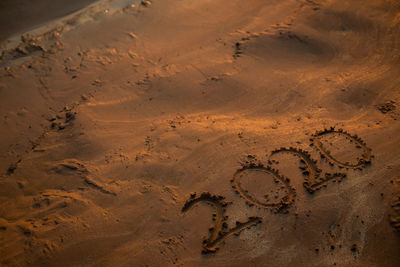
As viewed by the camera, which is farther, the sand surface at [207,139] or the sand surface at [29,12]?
the sand surface at [29,12]

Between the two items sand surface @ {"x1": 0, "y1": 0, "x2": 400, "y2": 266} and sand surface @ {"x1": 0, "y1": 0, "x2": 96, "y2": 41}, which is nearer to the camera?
sand surface @ {"x1": 0, "y1": 0, "x2": 400, "y2": 266}

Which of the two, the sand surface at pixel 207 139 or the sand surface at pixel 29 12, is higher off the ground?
the sand surface at pixel 29 12

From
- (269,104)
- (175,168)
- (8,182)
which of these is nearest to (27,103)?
(8,182)

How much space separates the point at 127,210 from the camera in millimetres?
2564

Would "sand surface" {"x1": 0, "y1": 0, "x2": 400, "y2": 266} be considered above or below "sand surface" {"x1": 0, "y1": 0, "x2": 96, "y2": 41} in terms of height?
below

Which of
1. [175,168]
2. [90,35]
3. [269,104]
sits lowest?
[175,168]

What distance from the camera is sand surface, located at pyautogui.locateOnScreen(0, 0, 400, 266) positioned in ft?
7.71

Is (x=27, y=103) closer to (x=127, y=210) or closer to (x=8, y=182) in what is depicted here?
(x=8, y=182)

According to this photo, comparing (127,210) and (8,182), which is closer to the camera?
(127,210)

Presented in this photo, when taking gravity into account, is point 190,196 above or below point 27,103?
below

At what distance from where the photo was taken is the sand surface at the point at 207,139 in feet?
7.71

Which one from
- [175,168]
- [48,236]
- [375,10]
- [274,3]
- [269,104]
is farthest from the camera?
[274,3]

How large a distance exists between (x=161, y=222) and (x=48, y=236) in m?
1.02

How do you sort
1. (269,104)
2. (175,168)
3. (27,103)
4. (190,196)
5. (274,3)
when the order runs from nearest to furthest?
(190,196) → (175,168) → (269,104) → (27,103) → (274,3)
